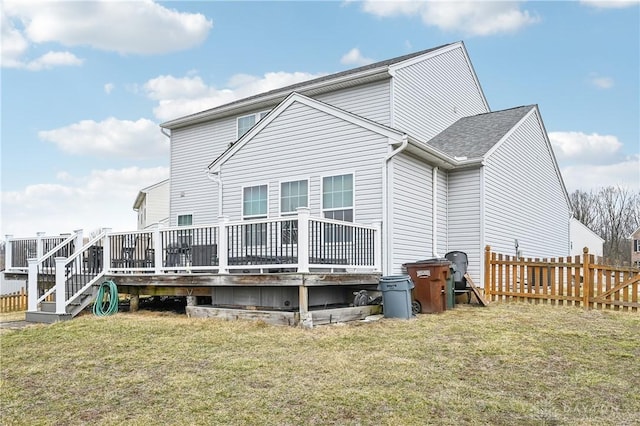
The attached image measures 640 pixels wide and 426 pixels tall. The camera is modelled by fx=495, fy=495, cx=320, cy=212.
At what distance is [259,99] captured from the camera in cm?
1625

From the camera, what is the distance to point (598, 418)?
13.1ft

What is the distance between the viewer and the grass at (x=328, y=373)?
421 cm

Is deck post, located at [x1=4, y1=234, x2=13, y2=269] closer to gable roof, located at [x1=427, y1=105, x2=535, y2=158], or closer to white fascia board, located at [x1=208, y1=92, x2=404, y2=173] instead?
white fascia board, located at [x1=208, y1=92, x2=404, y2=173]

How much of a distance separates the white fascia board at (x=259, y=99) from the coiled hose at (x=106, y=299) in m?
6.37

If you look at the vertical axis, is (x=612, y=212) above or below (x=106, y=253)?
above

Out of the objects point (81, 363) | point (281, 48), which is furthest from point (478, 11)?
point (81, 363)

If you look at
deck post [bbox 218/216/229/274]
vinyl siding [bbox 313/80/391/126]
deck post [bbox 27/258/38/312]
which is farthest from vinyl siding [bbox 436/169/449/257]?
deck post [bbox 27/258/38/312]

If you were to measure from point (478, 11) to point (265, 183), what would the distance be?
25.4 ft

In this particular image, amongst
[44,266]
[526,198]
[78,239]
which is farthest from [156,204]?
[526,198]

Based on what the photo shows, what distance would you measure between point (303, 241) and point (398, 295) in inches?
84.8

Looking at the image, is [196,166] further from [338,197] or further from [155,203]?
[155,203]

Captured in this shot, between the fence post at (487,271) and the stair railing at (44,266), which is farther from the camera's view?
the fence post at (487,271)

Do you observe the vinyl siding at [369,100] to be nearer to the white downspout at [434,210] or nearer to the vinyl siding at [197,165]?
the white downspout at [434,210]

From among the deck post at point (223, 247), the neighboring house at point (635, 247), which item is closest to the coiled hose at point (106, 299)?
the deck post at point (223, 247)
